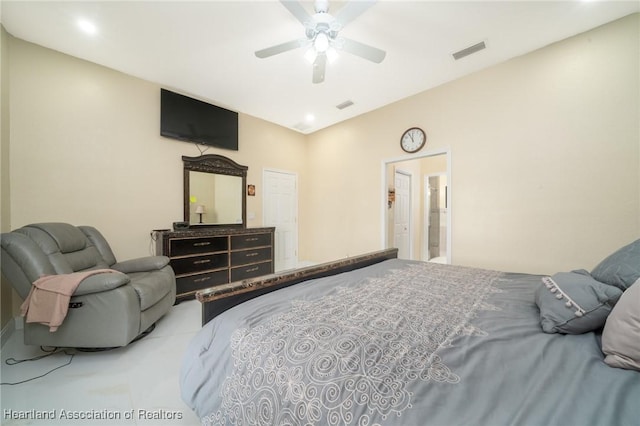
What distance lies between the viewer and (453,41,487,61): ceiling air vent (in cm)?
251

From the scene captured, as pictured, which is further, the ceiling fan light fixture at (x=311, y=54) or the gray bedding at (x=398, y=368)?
the ceiling fan light fixture at (x=311, y=54)

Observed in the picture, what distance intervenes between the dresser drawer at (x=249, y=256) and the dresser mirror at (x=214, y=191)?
0.59 m

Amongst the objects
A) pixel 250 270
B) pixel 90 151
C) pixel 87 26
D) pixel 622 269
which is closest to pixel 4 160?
pixel 90 151

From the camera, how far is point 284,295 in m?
1.33

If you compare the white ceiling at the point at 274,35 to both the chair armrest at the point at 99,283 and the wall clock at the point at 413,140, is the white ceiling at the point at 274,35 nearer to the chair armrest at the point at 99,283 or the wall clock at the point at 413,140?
the wall clock at the point at 413,140

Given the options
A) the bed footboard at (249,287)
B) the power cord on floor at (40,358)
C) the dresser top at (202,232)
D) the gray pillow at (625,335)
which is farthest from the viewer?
the dresser top at (202,232)

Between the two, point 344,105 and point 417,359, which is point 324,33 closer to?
point 344,105

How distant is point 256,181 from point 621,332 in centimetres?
433

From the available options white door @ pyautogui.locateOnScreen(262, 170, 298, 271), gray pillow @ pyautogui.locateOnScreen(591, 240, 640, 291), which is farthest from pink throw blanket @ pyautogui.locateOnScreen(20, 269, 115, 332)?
gray pillow @ pyautogui.locateOnScreen(591, 240, 640, 291)

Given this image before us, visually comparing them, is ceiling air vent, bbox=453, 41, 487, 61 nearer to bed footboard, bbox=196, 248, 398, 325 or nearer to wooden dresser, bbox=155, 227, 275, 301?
bed footboard, bbox=196, 248, 398, 325

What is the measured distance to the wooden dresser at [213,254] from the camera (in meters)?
2.97

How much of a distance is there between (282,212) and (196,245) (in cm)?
193

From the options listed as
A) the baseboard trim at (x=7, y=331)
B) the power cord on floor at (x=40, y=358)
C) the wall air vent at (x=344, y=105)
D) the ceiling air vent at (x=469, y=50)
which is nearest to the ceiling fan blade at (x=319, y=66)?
the wall air vent at (x=344, y=105)

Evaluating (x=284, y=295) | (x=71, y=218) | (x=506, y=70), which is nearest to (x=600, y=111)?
(x=506, y=70)
